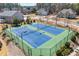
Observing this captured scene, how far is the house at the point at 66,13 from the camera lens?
2725 millimetres

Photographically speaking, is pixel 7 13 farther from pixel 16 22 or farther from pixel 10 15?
pixel 16 22

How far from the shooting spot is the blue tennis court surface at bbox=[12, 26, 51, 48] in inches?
106

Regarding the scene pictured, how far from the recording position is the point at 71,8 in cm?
270

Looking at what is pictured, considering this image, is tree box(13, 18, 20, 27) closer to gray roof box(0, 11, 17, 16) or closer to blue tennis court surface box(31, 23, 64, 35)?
gray roof box(0, 11, 17, 16)

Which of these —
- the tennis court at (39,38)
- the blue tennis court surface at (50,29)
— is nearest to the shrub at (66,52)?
the tennis court at (39,38)

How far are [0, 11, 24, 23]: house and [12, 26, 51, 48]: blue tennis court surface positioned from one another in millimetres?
179

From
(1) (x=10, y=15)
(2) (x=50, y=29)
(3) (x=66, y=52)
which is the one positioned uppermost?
(1) (x=10, y=15)

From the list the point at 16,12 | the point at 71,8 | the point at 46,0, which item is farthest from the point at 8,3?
the point at 71,8

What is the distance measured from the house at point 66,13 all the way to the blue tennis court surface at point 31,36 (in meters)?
0.42

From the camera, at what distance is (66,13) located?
2730 millimetres

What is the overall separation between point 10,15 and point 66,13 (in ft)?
2.97

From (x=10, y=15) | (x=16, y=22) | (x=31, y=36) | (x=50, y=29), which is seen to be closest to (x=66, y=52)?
(x=50, y=29)

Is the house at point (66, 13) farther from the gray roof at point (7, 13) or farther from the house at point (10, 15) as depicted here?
the gray roof at point (7, 13)

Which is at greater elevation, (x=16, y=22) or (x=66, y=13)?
(x=66, y=13)
